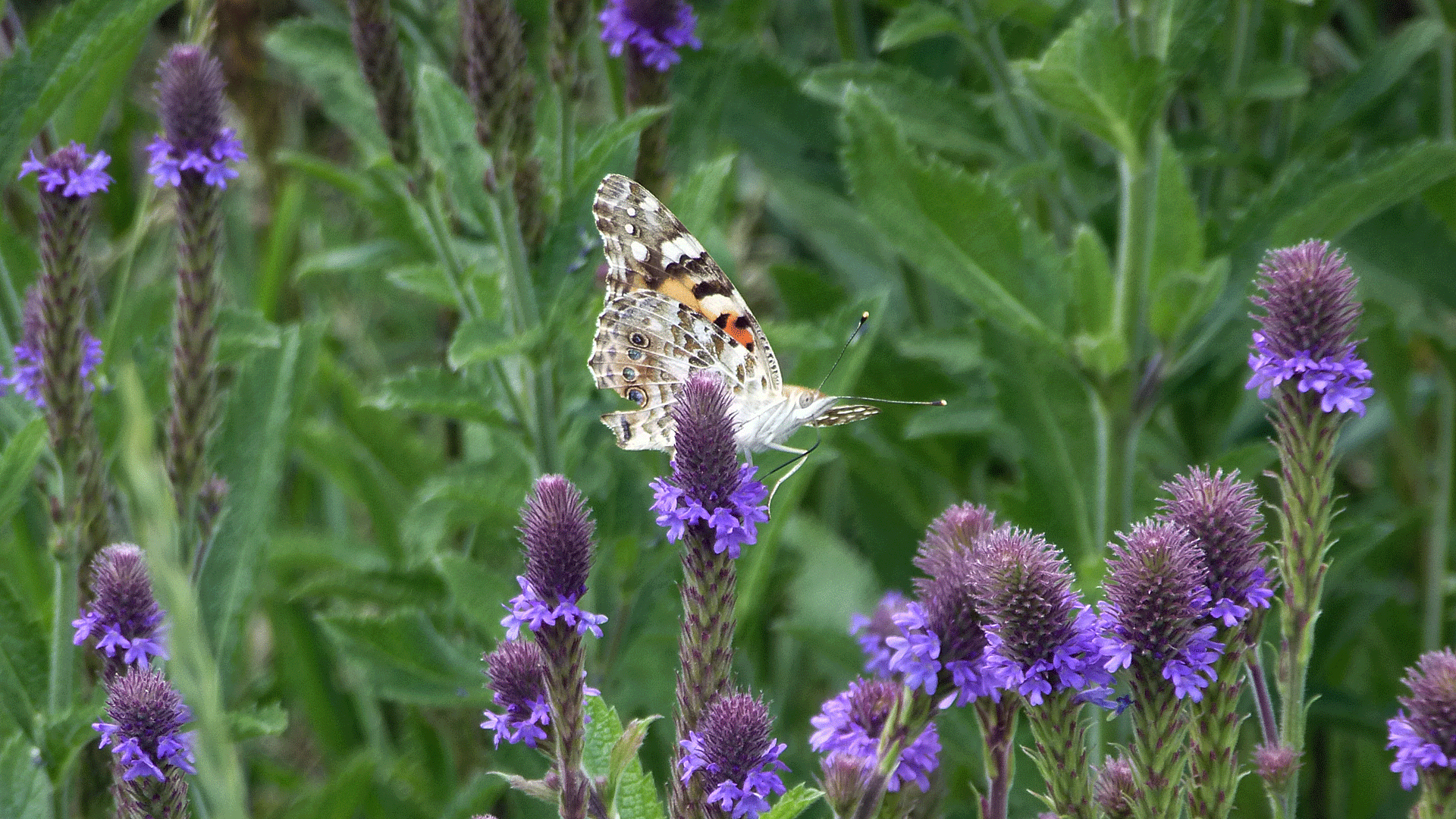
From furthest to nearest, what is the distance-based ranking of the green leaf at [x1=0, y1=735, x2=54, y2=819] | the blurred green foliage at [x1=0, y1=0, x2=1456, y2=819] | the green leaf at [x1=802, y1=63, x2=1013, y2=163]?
the green leaf at [x1=802, y1=63, x2=1013, y2=163] → the blurred green foliage at [x1=0, y1=0, x2=1456, y2=819] → the green leaf at [x1=0, y1=735, x2=54, y2=819]

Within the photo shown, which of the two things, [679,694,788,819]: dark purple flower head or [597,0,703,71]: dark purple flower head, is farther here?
[597,0,703,71]: dark purple flower head

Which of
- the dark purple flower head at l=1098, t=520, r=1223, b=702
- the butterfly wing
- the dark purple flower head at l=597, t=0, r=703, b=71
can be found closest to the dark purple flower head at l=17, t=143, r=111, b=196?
the butterfly wing

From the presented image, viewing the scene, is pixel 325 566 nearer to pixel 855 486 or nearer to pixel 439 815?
pixel 439 815

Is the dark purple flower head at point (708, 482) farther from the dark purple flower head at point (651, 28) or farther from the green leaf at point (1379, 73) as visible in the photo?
the green leaf at point (1379, 73)

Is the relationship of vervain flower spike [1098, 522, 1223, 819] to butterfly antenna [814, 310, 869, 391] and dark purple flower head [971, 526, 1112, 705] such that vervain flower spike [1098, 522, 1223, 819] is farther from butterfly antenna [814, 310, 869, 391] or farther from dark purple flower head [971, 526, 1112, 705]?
butterfly antenna [814, 310, 869, 391]

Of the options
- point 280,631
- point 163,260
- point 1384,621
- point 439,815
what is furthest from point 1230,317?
point 163,260

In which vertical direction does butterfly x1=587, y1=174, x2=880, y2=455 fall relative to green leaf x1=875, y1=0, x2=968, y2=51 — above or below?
below

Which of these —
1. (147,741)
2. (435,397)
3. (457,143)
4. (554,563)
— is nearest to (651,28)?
(457,143)
